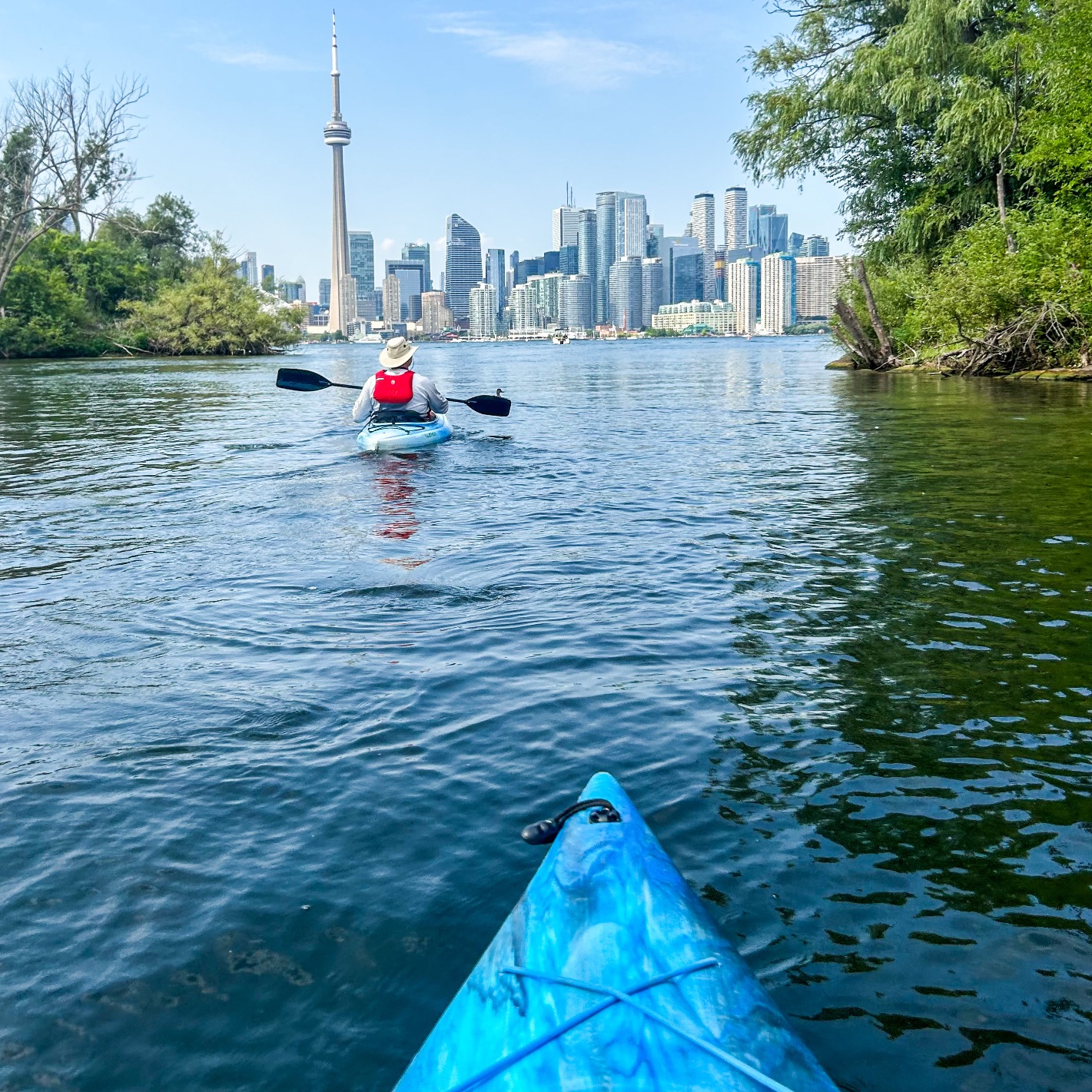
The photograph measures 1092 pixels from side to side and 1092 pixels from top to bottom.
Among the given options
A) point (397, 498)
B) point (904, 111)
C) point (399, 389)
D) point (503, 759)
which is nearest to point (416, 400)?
point (399, 389)

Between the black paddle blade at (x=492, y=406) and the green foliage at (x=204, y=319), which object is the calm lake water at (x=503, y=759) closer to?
the black paddle blade at (x=492, y=406)

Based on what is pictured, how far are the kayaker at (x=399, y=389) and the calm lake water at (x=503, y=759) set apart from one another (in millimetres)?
4444

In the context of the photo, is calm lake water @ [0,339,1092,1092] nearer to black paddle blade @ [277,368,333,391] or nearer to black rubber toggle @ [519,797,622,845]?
black rubber toggle @ [519,797,622,845]

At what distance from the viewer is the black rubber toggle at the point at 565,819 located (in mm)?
3340

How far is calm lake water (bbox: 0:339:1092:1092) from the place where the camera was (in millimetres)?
3213

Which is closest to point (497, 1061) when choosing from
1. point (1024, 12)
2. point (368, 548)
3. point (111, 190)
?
point (368, 548)

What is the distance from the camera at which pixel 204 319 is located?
226 ft

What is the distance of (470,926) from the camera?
3625 mm

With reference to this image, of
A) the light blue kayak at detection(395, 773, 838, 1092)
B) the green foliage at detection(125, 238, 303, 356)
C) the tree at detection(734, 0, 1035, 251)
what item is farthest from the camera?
the green foliage at detection(125, 238, 303, 356)

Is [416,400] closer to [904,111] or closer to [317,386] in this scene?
[317,386]

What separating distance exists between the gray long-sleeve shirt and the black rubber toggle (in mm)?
12803

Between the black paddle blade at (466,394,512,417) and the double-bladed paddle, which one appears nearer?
the double-bladed paddle

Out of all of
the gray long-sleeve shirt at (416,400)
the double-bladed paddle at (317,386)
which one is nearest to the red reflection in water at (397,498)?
the gray long-sleeve shirt at (416,400)

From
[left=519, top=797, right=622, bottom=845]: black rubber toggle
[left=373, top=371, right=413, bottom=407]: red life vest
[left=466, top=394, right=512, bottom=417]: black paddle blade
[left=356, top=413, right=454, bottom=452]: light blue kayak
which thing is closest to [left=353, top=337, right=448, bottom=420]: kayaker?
[left=373, top=371, right=413, bottom=407]: red life vest
